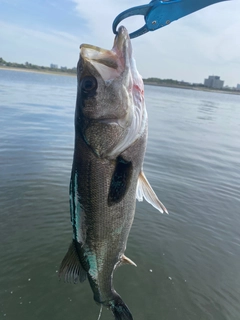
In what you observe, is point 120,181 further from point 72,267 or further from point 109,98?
point 72,267

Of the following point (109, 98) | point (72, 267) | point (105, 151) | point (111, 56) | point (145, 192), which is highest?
point (111, 56)

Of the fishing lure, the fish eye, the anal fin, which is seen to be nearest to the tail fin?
the anal fin

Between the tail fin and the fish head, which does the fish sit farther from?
the tail fin

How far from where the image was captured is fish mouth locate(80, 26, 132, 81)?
2.24 m

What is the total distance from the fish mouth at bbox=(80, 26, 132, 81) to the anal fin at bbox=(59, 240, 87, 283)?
4.74 ft

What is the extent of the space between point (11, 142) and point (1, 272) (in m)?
7.35

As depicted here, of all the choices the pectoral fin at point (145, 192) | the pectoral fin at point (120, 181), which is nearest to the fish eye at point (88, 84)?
the pectoral fin at point (120, 181)

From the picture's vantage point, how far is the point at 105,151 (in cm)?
234

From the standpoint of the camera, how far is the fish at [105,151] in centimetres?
228

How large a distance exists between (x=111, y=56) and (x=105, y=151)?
72 centimetres

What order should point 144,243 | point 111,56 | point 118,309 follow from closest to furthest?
1. point 111,56
2. point 118,309
3. point 144,243

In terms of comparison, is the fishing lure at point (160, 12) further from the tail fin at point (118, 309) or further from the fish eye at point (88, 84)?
the tail fin at point (118, 309)

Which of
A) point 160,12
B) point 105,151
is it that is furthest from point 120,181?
point 160,12

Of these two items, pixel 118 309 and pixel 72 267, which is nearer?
pixel 72 267
